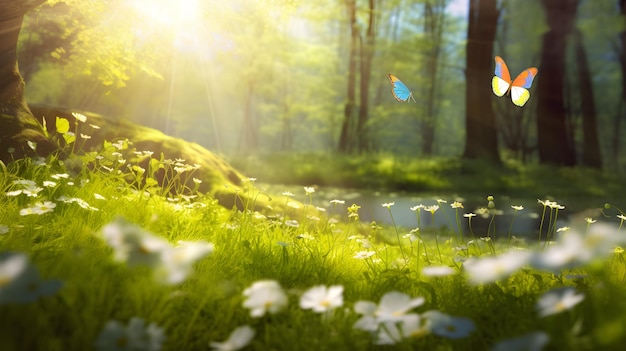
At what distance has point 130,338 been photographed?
1.10 metres

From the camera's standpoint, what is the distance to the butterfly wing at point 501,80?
2.62m

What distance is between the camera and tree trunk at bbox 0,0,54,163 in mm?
3807

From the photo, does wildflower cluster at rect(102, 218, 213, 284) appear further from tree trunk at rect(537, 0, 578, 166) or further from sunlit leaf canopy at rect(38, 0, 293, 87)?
tree trunk at rect(537, 0, 578, 166)

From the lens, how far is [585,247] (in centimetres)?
98

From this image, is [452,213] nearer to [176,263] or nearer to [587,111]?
[176,263]

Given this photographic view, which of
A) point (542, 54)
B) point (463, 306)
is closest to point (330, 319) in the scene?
point (463, 306)

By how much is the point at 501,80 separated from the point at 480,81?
10.9 metres

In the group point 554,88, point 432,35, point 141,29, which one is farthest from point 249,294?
point 432,35

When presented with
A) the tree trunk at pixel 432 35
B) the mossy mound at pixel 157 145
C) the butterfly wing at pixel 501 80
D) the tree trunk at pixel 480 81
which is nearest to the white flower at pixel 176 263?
the butterfly wing at pixel 501 80

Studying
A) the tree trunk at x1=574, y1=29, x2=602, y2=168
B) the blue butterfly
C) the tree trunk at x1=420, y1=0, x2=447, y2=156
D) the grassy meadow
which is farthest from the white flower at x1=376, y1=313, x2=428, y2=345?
the tree trunk at x1=420, y1=0, x2=447, y2=156

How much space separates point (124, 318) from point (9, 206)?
61.7 inches

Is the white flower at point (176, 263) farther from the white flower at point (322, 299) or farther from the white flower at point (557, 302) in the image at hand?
the white flower at point (557, 302)

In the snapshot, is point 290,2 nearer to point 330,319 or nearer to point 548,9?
point 330,319

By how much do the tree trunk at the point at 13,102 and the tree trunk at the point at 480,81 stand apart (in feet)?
36.6
